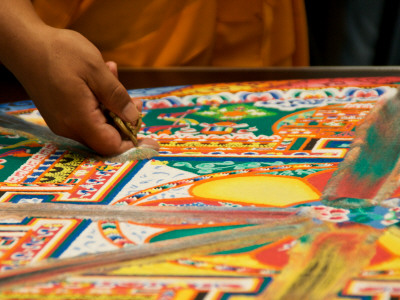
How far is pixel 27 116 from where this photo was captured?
1003mm

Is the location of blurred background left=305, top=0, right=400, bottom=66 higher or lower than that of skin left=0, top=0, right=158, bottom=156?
lower

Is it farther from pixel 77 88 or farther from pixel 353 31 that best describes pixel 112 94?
pixel 353 31

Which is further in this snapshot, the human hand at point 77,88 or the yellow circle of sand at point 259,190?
the human hand at point 77,88

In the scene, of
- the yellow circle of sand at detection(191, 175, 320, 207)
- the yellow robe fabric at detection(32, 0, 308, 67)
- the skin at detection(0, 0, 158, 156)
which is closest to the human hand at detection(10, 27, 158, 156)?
the skin at detection(0, 0, 158, 156)

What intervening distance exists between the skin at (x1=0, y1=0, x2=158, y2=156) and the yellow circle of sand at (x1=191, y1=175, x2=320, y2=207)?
0.55 ft

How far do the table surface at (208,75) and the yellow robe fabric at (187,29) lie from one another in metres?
0.20

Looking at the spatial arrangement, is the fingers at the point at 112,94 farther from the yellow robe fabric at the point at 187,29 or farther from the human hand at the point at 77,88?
the yellow robe fabric at the point at 187,29

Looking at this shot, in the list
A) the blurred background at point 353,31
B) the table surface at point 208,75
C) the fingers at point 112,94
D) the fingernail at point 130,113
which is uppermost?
the fingers at point 112,94

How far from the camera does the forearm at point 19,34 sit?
80cm

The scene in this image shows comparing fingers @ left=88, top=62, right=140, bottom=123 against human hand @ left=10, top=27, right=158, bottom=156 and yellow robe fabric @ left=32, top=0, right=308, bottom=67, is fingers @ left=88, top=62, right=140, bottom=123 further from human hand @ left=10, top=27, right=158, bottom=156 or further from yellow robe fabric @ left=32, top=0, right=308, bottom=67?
yellow robe fabric @ left=32, top=0, right=308, bottom=67

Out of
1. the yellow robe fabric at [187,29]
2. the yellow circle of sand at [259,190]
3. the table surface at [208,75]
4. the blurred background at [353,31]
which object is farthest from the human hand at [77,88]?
the blurred background at [353,31]

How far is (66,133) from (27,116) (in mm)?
207

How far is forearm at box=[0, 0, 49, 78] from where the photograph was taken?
2.62ft

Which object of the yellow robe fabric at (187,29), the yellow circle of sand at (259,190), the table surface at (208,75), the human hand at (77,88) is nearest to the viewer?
the yellow circle of sand at (259,190)
